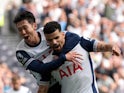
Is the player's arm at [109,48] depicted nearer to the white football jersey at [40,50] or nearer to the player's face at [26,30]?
the white football jersey at [40,50]

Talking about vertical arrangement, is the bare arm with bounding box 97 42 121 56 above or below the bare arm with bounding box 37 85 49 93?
above

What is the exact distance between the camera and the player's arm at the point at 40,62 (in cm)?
694

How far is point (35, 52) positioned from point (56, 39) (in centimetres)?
48

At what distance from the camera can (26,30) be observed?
7035 millimetres

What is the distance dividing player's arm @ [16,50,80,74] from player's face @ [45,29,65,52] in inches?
5.1

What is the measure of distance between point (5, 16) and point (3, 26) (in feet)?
0.92

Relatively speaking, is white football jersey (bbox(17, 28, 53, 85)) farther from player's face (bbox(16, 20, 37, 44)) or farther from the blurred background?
the blurred background

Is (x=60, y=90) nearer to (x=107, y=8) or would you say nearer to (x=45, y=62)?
(x=45, y=62)

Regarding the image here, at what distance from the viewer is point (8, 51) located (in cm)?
1534

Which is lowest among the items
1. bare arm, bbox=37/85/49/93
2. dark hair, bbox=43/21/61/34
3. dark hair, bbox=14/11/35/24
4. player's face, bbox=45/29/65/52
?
bare arm, bbox=37/85/49/93

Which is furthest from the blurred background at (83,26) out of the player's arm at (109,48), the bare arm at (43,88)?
the player's arm at (109,48)

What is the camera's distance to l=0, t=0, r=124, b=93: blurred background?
13852mm

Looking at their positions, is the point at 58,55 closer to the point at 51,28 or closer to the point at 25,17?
the point at 51,28

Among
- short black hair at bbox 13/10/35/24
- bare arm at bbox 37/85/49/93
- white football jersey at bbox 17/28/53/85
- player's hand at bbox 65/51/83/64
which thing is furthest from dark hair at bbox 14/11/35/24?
bare arm at bbox 37/85/49/93
